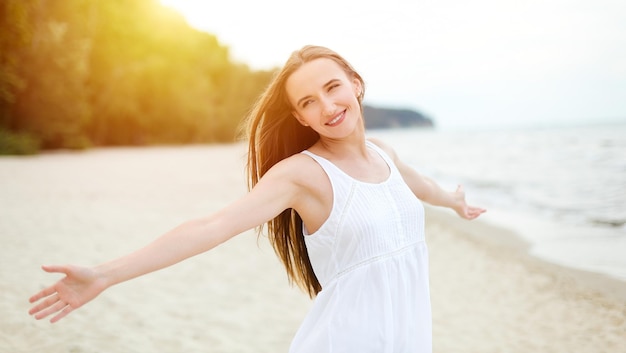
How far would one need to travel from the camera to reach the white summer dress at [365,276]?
212cm

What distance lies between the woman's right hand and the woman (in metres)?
0.30

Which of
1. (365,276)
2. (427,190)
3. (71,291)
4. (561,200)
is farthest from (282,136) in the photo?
(561,200)

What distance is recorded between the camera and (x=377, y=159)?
246cm

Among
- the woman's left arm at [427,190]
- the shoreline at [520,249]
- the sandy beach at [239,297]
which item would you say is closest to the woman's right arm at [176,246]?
the woman's left arm at [427,190]

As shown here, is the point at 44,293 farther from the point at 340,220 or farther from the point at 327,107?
the point at 327,107

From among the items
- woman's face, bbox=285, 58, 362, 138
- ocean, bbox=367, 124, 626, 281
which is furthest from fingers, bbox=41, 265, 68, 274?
ocean, bbox=367, 124, 626, 281

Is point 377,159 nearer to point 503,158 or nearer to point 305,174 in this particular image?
point 305,174

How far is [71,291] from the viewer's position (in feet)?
5.60

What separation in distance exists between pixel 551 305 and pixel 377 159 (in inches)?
156

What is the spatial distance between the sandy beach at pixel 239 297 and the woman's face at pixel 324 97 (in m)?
2.58

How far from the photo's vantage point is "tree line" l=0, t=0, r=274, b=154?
24867mm

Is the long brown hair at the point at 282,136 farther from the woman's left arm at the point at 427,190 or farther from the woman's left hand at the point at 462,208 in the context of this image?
the woman's left hand at the point at 462,208

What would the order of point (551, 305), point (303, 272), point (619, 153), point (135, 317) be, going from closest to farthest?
point (303, 272) < point (135, 317) < point (551, 305) < point (619, 153)

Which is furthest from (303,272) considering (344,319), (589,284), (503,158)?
(503,158)
